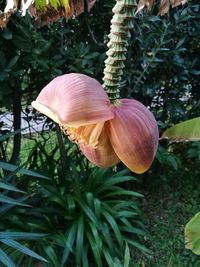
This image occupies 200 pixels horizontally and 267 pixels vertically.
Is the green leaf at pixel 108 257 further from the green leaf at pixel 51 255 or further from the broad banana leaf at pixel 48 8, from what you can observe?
the broad banana leaf at pixel 48 8

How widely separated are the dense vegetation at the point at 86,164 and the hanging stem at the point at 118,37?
1800 mm

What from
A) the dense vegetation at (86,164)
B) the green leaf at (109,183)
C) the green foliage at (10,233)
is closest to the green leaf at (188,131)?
the green foliage at (10,233)

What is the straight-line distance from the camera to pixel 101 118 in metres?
0.37

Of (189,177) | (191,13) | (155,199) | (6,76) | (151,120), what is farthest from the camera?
(189,177)

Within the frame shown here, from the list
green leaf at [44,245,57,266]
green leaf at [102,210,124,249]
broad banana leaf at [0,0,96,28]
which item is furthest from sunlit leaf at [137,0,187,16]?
green leaf at [102,210,124,249]

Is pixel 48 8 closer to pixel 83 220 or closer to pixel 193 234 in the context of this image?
pixel 193 234

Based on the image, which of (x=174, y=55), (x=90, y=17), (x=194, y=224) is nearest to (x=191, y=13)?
(x=174, y=55)

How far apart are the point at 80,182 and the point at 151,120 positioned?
8.35 ft

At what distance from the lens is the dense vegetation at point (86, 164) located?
2.34 meters

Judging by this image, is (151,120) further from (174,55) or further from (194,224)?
(174,55)

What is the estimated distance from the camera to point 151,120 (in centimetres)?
39

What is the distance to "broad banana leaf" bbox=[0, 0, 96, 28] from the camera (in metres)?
0.59

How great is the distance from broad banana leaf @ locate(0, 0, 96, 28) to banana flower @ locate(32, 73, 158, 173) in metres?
0.22

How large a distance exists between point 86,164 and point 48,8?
2.36m
